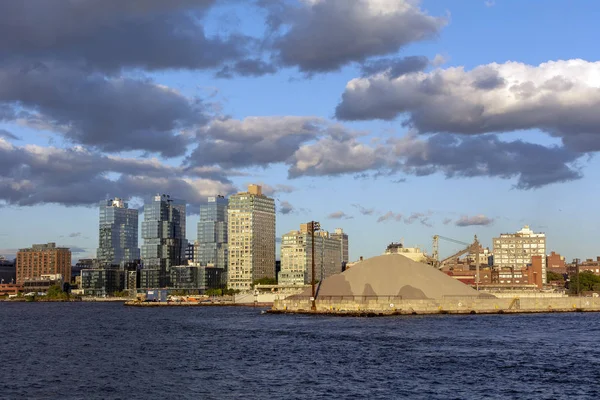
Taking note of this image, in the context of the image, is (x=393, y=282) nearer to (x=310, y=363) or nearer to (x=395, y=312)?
(x=395, y=312)

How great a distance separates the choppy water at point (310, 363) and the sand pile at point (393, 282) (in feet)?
123

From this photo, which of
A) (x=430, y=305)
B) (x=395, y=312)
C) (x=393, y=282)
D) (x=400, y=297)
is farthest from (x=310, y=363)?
(x=393, y=282)

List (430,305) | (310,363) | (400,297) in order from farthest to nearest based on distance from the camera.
A: 1. (400,297)
2. (430,305)
3. (310,363)

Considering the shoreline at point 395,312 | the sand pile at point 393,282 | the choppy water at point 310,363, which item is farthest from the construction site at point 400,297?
the choppy water at point 310,363

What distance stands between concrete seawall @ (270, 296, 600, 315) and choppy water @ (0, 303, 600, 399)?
3010cm

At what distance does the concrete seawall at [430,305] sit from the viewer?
5655 inches

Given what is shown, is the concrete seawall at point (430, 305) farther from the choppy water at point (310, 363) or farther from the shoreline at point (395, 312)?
the choppy water at point (310, 363)

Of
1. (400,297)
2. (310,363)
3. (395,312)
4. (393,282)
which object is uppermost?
(393,282)

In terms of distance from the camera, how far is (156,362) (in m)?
70.4

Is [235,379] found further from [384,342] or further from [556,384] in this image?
[384,342]

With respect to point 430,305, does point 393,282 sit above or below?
above

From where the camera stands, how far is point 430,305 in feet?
477

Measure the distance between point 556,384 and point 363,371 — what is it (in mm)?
15215

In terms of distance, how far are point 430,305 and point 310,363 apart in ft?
263
